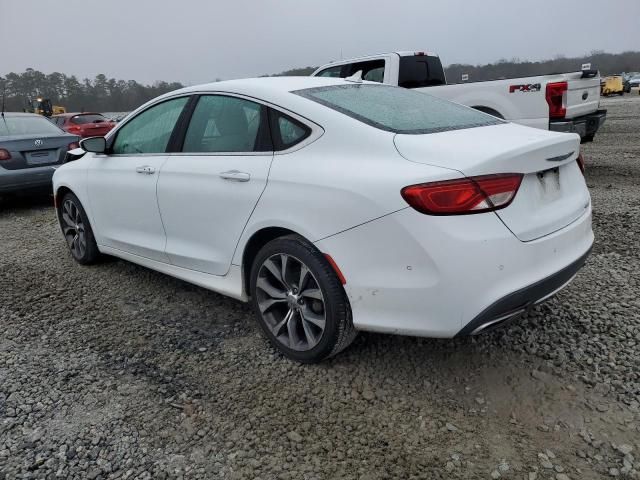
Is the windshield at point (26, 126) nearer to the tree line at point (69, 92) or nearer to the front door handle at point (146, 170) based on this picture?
the front door handle at point (146, 170)

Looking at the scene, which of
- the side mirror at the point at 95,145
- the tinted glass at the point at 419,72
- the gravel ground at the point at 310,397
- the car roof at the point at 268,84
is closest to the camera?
the gravel ground at the point at 310,397

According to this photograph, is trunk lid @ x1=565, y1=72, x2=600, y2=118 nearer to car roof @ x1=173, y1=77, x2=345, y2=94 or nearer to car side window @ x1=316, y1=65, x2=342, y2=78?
car side window @ x1=316, y1=65, x2=342, y2=78

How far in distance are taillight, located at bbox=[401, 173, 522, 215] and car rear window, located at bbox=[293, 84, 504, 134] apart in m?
0.48

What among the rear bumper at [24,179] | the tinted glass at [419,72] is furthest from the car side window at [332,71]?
the rear bumper at [24,179]

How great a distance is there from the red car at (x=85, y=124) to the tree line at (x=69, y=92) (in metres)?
11.6

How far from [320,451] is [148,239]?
219 cm

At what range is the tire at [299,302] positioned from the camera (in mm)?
2609

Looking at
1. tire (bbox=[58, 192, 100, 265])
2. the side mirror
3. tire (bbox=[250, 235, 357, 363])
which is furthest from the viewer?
tire (bbox=[58, 192, 100, 265])

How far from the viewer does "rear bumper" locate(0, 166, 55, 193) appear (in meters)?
7.19

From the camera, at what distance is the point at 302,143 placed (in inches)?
109

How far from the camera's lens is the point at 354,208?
2.40 meters

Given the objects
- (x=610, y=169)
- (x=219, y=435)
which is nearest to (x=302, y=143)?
(x=219, y=435)

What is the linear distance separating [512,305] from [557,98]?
576 cm

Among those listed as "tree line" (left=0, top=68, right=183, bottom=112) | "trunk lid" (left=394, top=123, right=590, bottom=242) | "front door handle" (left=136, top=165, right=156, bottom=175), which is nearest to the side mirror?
"front door handle" (left=136, top=165, right=156, bottom=175)
